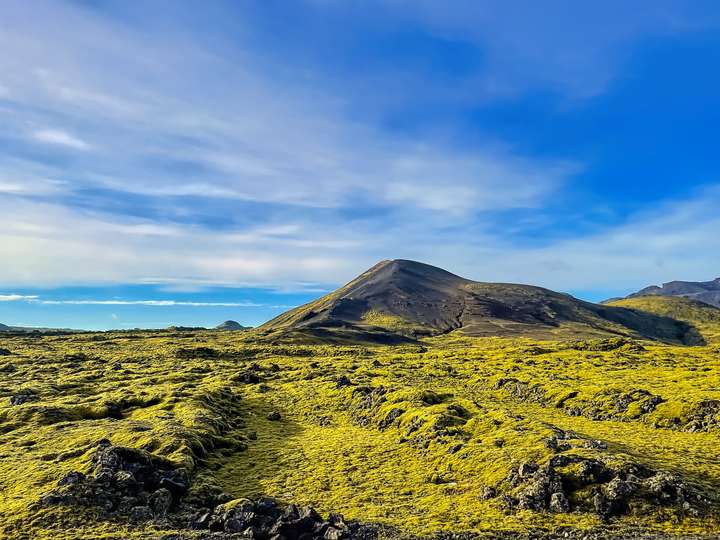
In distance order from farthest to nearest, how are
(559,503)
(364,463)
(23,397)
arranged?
(23,397), (364,463), (559,503)

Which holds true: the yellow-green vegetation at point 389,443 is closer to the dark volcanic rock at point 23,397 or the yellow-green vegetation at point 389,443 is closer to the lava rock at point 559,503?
the dark volcanic rock at point 23,397

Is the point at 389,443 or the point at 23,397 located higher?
the point at 23,397

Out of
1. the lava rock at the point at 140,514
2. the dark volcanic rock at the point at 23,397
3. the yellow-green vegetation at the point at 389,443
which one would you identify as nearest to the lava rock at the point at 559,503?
the yellow-green vegetation at the point at 389,443

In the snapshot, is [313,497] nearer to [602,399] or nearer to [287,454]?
[287,454]

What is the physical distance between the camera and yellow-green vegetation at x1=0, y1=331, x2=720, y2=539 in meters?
33.1

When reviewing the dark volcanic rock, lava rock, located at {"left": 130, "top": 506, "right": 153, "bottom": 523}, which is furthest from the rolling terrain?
the dark volcanic rock

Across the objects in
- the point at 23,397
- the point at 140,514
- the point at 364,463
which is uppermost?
the point at 23,397

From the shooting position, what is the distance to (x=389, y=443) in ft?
179

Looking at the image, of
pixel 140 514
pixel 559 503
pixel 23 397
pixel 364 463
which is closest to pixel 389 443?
pixel 364 463

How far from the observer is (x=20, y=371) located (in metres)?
129

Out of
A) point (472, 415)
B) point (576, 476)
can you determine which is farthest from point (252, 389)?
point (576, 476)

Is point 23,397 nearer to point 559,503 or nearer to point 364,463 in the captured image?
point 364,463

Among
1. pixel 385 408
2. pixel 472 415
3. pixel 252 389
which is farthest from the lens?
pixel 252 389

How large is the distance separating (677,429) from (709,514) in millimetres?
27220
